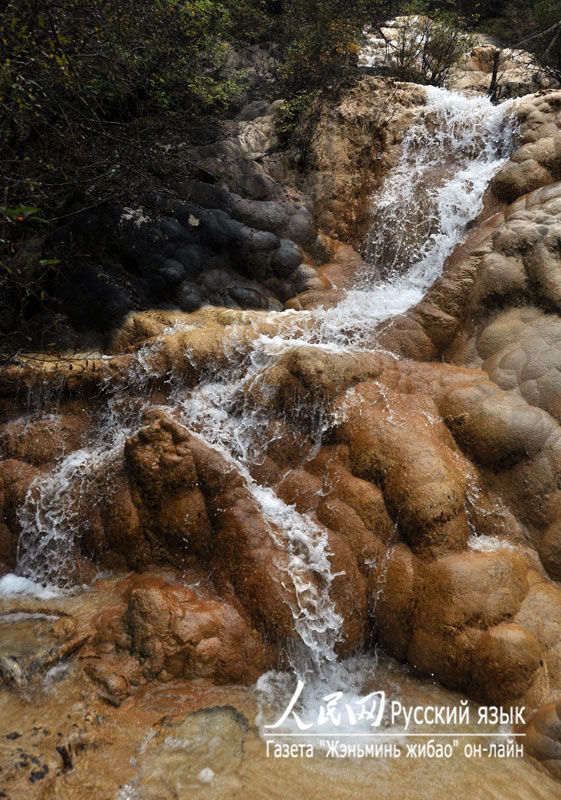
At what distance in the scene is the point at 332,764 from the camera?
10.6ft

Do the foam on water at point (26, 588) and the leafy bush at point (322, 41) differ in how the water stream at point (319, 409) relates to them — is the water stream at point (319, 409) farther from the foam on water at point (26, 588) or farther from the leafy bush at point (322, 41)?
the leafy bush at point (322, 41)

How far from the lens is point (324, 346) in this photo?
5.72 metres

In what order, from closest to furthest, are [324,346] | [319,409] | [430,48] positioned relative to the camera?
[319,409] → [324,346] → [430,48]

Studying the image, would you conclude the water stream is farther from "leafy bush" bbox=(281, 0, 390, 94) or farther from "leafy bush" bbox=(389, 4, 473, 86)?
"leafy bush" bbox=(281, 0, 390, 94)

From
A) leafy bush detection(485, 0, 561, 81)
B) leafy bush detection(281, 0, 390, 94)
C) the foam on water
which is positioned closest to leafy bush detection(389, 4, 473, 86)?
leafy bush detection(281, 0, 390, 94)

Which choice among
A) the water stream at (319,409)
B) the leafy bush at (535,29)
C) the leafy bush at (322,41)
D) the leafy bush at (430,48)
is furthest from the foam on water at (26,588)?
the leafy bush at (430,48)

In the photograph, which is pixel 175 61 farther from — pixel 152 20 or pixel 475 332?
pixel 475 332

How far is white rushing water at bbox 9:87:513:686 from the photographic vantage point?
426 cm

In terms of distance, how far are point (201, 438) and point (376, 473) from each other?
185 cm

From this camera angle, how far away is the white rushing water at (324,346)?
14.0 feet

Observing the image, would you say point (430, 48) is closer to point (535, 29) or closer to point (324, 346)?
point (535, 29)

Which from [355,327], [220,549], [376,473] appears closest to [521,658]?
[376,473]

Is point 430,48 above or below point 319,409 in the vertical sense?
above

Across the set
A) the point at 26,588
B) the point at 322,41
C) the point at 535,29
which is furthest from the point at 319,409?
the point at 535,29
